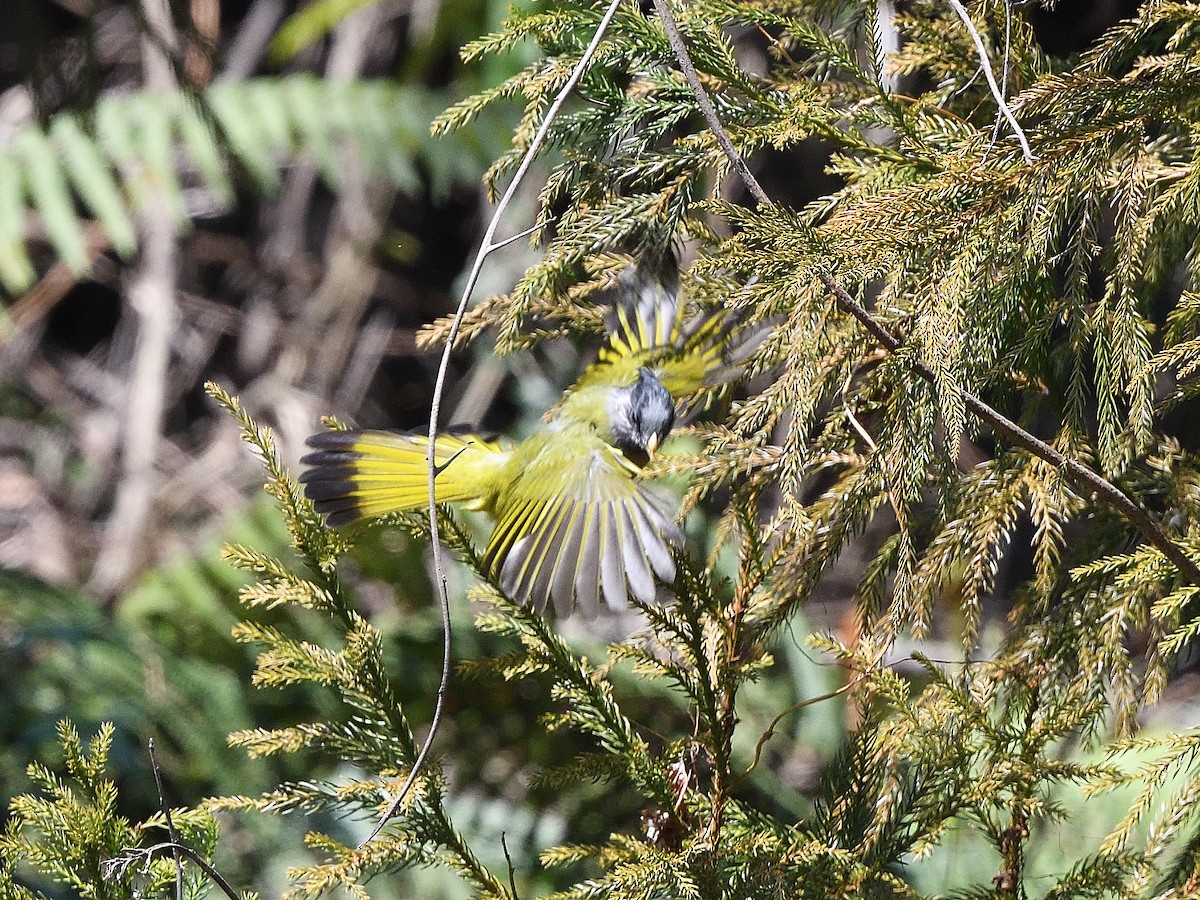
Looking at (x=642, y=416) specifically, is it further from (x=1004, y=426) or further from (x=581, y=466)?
(x=1004, y=426)

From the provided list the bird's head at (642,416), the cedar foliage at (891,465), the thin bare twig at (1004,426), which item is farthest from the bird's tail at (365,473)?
the thin bare twig at (1004,426)

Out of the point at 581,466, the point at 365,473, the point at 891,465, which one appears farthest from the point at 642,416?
the point at 891,465

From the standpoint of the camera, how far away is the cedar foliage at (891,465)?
3.84ft

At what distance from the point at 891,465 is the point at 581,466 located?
94cm

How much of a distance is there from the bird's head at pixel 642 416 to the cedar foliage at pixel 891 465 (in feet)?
1.76

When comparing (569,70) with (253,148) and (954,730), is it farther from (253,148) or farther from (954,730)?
(253,148)

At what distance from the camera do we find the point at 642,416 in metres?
2.03

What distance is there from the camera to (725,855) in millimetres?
1205

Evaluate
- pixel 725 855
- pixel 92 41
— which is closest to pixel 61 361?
pixel 92 41

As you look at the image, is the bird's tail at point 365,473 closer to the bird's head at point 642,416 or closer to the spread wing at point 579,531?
the spread wing at point 579,531

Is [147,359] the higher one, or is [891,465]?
[891,465]

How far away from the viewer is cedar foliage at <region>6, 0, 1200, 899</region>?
117 centimetres

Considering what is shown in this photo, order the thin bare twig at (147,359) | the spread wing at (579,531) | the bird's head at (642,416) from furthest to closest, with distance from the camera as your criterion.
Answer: the thin bare twig at (147,359) → the bird's head at (642,416) → the spread wing at (579,531)

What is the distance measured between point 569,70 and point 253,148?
245 centimetres
